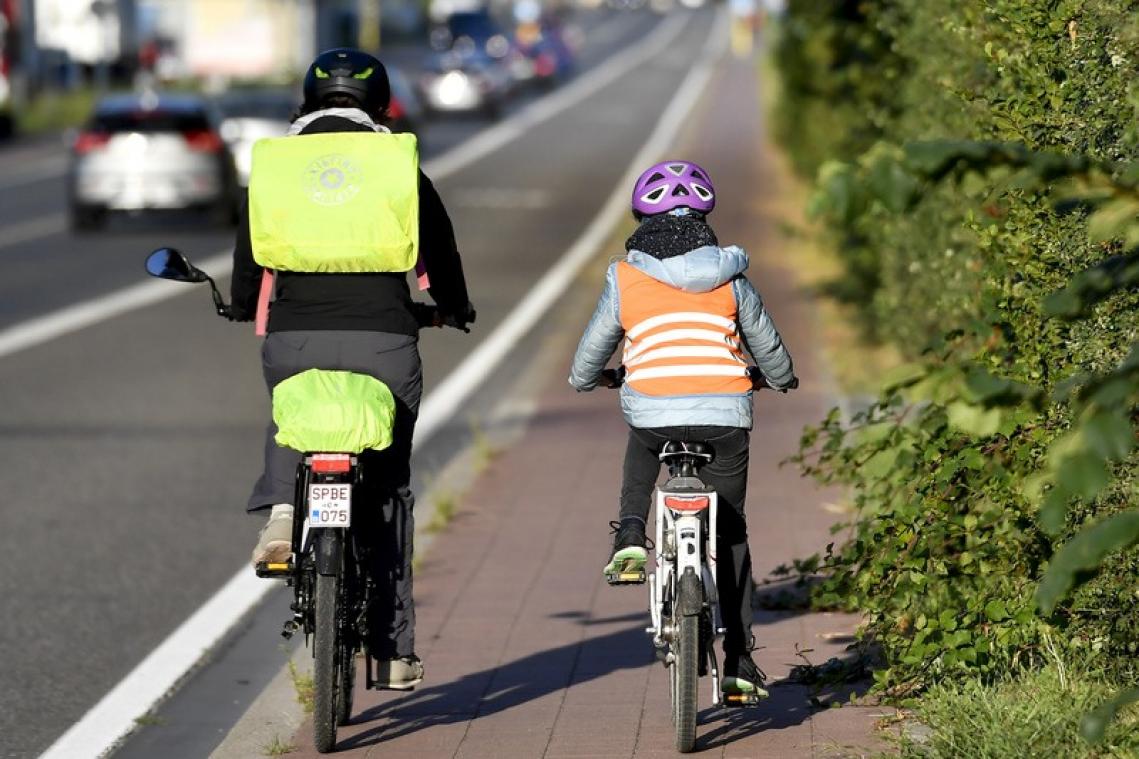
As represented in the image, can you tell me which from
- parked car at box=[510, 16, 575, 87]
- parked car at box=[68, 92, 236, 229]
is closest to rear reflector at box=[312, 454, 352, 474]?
parked car at box=[68, 92, 236, 229]

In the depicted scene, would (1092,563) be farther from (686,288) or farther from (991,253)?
(991,253)

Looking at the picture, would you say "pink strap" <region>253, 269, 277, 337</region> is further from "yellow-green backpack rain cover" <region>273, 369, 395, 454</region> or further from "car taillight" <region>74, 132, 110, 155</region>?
"car taillight" <region>74, 132, 110, 155</region>

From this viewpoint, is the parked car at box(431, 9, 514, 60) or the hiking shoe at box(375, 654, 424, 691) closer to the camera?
the hiking shoe at box(375, 654, 424, 691)

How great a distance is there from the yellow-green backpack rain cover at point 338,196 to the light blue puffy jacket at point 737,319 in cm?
55

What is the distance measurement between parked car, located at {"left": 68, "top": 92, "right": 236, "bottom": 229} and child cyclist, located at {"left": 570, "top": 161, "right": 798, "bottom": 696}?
22.8m

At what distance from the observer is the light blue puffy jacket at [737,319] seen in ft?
19.2

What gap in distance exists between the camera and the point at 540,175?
39.2 meters

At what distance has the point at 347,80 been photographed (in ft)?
19.8

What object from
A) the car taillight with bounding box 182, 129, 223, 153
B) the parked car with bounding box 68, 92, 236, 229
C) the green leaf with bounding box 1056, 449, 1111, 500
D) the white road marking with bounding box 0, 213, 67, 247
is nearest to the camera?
the green leaf with bounding box 1056, 449, 1111, 500

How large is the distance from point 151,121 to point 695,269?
23825 mm

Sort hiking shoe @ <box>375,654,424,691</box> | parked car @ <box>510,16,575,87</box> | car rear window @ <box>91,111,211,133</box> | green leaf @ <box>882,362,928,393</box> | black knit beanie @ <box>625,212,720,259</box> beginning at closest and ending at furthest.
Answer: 1. green leaf @ <box>882,362,928,393</box>
2. black knit beanie @ <box>625,212,720,259</box>
3. hiking shoe @ <box>375,654,424,691</box>
4. car rear window @ <box>91,111,211,133</box>
5. parked car @ <box>510,16,575,87</box>

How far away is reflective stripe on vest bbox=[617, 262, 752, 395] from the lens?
586 centimetres

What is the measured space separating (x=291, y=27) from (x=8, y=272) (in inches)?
2128

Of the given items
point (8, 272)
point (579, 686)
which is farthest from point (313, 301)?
point (8, 272)
